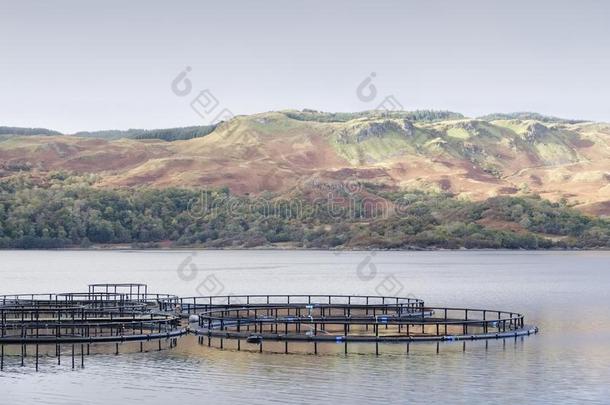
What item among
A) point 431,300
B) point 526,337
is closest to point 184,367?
point 526,337

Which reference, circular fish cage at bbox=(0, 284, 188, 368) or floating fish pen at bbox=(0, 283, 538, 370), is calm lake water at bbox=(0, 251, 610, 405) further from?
circular fish cage at bbox=(0, 284, 188, 368)

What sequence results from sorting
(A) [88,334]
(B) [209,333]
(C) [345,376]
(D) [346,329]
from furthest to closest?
1. (D) [346,329]
2. (B) [209,333]
3. (A) [88,334]
4. (C) [345,376]

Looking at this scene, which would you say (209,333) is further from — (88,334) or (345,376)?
(345,376)

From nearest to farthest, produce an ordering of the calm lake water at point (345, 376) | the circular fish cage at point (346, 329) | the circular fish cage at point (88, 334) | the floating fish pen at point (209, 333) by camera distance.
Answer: the calm lake water at point (345, 376) < the circular fish cage at point (88, 334) < the floating fish pen at point (209, 333) < the circular fish cage at point (346, 329)

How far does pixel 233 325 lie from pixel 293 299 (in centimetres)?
4856

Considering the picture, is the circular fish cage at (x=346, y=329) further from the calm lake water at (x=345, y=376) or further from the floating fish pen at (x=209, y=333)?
the calm lake water at (x=345, y=376)

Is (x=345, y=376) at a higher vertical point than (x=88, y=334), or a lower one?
lower

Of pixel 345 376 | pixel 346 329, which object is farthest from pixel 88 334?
pixel 345 376

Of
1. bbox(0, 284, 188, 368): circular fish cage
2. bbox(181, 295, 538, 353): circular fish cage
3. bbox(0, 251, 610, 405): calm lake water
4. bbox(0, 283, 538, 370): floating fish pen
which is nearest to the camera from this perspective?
bbox(0, 251, 610, 405): calm lake water

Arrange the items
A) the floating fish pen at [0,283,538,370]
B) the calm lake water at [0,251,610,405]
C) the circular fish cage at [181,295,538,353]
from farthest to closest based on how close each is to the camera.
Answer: the circular fish cage at [181,295,538,353] → the floating fish pen at [0,283,538,370] → the calm lake water at [0,251,610,405]

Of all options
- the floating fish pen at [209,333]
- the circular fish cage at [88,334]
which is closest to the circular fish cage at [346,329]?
the floating fish pen at [209,333]

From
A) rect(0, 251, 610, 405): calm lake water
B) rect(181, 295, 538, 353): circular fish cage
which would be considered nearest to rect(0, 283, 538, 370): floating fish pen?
rect(181, 295, 538, 353): circular fish cage

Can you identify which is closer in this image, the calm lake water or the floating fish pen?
the calm lake water

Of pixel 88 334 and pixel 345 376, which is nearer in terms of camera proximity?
pixel 345 376
